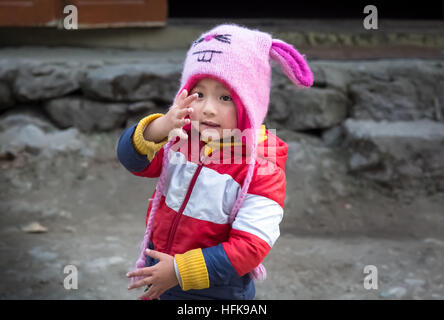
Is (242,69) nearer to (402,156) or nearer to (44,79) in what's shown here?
(402,156)

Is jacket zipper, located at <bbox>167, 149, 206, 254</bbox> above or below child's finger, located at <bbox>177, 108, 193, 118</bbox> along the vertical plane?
below

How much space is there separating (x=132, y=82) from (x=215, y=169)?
2599 mm

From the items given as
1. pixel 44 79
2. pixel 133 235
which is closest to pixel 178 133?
pixel 133 235

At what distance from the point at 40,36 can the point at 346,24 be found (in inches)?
102

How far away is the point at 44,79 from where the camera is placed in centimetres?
402

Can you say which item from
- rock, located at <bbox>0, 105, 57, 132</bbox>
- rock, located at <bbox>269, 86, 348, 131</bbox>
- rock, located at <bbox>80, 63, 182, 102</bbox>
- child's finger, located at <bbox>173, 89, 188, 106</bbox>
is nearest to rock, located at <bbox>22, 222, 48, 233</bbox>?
rock, located at <bbox>0, 105, 57, 132</bbox>

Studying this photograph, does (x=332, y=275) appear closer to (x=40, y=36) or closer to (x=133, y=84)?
(x=133, y=84)

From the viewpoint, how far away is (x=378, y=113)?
396 centimetres

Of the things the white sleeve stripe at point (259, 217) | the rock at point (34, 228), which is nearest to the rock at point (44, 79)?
the rock at point (34, 228)

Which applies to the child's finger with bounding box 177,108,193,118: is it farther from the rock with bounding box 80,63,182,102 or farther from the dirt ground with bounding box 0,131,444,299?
the rock with bounding box 80,63,182,102

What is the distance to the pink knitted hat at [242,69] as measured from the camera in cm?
150

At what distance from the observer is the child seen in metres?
1.42

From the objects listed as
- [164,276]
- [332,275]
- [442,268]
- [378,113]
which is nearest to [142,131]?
[164,276]

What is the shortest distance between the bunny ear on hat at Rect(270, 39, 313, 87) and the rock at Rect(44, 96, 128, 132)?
2.62m
